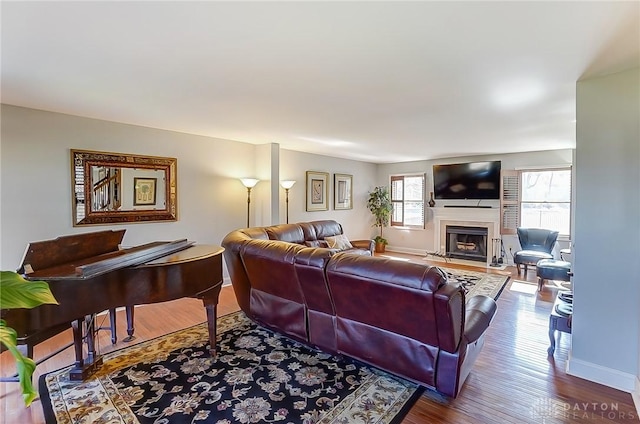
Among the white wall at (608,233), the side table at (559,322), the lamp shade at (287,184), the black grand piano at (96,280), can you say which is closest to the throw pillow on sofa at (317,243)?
the lamp shade at (287,184)

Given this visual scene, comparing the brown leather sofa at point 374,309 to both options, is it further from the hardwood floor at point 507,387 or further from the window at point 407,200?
the window at point 407,200

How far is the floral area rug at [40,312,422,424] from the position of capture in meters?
2.04

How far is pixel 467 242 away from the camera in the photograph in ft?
23.1

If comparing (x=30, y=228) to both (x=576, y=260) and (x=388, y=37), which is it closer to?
(x=388, y=37)

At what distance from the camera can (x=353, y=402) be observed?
2166 mm

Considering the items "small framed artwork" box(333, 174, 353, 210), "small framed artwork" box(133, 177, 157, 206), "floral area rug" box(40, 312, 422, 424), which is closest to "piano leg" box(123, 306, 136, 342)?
"floral area rug" box(40, 312, 422, 424)

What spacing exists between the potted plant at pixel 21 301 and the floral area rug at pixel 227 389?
4.30 feet

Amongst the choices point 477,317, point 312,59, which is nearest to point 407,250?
point 477,317

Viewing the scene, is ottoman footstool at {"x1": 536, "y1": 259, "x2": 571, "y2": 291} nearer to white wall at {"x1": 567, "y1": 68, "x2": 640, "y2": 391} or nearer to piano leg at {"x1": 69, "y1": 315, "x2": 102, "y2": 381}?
white wall at {"x1": 567, "y1": 68, "x2": 640, "y2": 391}

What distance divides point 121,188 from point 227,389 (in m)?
2.93

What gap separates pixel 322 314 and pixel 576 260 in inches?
82.8

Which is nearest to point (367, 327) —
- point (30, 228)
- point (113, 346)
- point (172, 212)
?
point (113, 346)

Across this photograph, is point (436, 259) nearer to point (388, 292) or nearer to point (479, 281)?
point (479, 281)

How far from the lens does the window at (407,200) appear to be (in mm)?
7879
